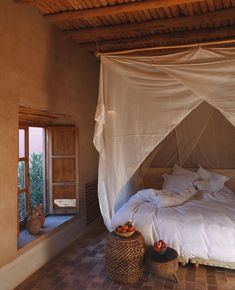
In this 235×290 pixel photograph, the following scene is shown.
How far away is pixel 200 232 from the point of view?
284 cm

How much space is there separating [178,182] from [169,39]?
219cm

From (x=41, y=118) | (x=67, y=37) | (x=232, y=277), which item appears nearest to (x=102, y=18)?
(x=67, y=37)

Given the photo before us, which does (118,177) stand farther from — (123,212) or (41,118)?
(41,118)

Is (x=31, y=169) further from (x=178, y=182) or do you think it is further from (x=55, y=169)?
(x=178, y=182)

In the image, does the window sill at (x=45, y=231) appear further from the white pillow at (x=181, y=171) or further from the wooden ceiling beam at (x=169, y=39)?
the wooden ceiling beam at (x=169, y=39)

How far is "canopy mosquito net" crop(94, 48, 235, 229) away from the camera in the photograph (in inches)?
97.8

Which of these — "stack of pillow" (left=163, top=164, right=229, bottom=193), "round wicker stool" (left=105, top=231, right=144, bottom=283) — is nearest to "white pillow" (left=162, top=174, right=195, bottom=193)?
"stack of pillow" (left=163, top=164, right=229, bottom=193)

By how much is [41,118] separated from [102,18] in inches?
58.0

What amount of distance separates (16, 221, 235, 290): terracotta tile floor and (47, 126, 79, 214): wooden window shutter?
30.3 inches

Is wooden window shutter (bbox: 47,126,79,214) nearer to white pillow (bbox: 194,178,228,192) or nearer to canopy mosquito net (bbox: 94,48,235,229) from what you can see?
canopy mosquito net (bbox: 94,48,235,229)

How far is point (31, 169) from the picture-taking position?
377 cm

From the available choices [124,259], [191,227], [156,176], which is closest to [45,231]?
[124,259]

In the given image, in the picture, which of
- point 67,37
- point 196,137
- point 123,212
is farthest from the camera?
point 196,137

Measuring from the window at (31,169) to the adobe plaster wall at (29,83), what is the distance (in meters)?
0.50
